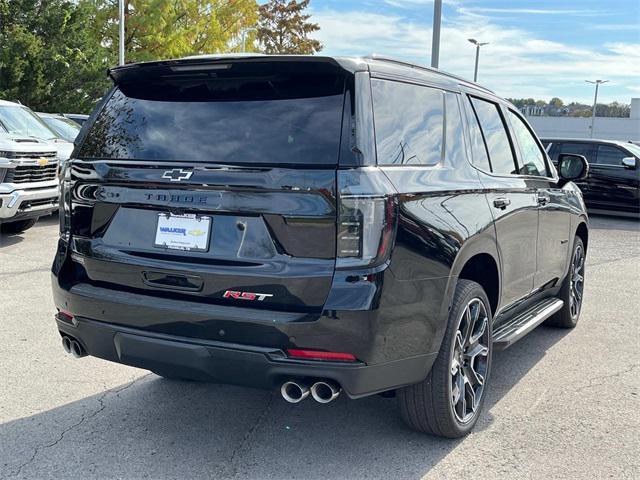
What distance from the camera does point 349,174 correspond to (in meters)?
2.77

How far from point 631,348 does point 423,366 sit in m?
2.95

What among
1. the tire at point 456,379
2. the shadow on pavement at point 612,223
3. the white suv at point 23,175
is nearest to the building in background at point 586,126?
the shadow on pavement at point 612,223

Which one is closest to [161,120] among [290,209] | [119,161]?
[119,161]

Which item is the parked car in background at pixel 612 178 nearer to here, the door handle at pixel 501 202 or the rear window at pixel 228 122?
the door handle at pixel 501 202

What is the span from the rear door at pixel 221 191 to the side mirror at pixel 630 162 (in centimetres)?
1273

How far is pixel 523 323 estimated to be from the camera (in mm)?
4398

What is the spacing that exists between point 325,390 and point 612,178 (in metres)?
13.2

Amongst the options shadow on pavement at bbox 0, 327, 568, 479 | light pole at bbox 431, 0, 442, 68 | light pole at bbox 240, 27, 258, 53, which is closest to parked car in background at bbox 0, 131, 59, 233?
shadow on pavement at bbox 0, 327, 568, 479

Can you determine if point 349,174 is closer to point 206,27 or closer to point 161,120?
point 161,120

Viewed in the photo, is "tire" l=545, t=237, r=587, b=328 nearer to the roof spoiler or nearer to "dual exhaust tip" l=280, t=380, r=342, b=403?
"dual exhaust tip" l=280, t=380, r=342, b=403

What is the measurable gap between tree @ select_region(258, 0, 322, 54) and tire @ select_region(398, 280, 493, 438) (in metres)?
44.6

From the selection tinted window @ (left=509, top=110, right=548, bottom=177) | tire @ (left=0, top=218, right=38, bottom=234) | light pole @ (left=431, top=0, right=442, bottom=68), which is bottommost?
tire @ (left=0, top=218, right=38, bottom=234)

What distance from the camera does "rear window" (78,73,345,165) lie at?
9.50 feet

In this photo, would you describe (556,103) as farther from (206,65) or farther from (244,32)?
(206,65)
